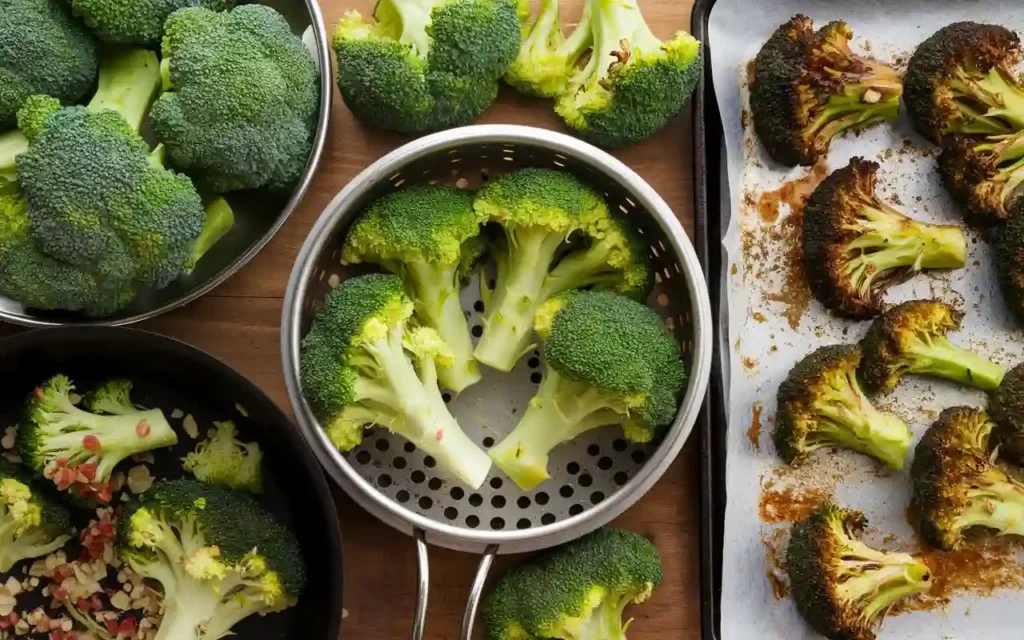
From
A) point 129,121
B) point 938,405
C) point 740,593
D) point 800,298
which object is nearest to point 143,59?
point 129,121

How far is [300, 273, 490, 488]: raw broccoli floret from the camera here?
93cm

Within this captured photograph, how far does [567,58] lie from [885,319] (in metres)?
0.50

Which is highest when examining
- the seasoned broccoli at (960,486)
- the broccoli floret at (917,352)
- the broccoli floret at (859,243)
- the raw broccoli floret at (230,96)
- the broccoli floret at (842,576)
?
the raw broccoli floret at (230,96)

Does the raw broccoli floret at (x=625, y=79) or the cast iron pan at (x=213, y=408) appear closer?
the cast iron pan at (x=213, y=408)

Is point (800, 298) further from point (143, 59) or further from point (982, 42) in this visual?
point (143, 59)

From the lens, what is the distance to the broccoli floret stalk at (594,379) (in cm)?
93

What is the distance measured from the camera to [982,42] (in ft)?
3.43

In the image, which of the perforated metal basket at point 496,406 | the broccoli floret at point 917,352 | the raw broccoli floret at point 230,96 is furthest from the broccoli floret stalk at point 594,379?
the raw broccoli floret at point 230,96

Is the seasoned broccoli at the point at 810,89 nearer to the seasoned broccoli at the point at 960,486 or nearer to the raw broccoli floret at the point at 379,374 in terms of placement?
the seasoned broccoli at the point at 960,486

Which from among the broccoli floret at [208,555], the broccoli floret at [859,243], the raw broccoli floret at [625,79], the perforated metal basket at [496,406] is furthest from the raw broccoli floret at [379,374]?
the broccoli floret at [859,243]

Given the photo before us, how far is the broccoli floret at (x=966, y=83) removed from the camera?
1046 mm

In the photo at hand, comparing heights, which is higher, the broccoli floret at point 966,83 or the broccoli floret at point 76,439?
the broccoli floret at point 966,83

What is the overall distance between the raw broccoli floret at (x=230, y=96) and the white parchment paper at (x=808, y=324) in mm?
533

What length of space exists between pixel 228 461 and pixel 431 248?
0.34 metres
